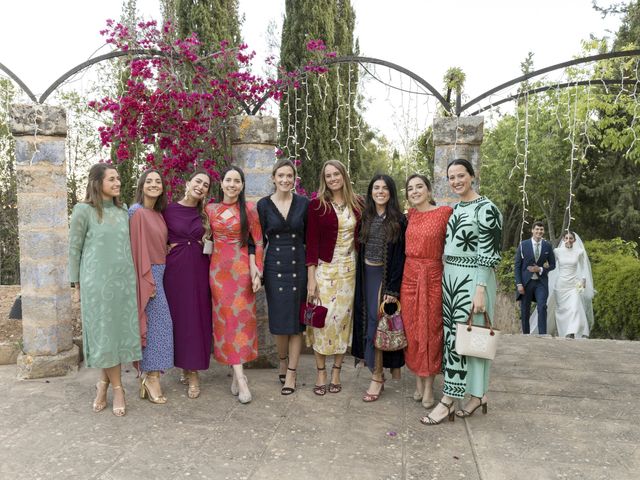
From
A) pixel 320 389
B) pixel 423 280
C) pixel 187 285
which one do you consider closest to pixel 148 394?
pixel 187 285

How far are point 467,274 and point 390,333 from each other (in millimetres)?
706

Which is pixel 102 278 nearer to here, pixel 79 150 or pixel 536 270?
pixel 536 270

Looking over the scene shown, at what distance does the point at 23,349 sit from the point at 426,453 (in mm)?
3516

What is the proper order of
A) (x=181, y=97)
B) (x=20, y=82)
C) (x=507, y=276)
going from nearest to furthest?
(x=20, y=82) → (x=181, y=97) → (x=507, y=276)

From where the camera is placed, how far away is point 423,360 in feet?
12.5

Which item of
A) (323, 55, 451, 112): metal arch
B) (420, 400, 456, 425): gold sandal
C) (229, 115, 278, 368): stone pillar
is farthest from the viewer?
(229, 115, 278, 368): stone pillar

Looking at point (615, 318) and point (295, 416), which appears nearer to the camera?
point (295, 416)

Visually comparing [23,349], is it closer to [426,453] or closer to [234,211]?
[234,211]

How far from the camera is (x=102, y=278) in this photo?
11.9ft

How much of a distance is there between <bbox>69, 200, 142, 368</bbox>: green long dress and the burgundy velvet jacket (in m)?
1.30

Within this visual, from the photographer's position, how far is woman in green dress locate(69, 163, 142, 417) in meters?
3.63

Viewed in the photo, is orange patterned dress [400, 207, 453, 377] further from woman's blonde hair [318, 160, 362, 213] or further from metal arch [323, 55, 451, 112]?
metal arch [323, 55, 451, 112]

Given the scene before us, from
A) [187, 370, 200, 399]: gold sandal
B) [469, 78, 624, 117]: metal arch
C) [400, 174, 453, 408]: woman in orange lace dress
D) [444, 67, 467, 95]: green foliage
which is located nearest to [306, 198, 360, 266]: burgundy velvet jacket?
[400, 174, 453, 408]: woman in orange lace dress

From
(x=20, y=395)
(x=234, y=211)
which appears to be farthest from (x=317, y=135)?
(x=20, y=395)
